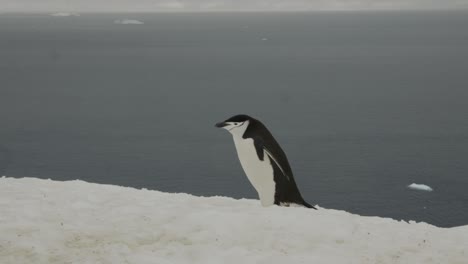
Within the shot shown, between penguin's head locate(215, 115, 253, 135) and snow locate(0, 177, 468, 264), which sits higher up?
penguin's head locate(215, 115, 253, 135)

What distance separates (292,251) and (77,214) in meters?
4.33

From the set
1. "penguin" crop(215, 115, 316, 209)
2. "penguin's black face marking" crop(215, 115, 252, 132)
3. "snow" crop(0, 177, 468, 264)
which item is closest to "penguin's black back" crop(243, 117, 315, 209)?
"penguin" crop(215, 115, 316, 209)

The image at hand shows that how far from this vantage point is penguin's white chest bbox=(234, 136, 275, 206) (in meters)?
12.6

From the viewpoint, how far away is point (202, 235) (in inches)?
392

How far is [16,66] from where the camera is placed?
183125 mm

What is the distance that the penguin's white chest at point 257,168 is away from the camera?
12.6 meters

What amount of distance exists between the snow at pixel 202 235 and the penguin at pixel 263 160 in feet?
2.83

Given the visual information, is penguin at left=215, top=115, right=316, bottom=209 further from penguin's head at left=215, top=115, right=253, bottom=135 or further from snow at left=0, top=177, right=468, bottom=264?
snow at left=0, top=177, right=468, bottom=264

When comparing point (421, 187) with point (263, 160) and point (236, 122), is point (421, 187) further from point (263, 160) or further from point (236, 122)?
point (236, 122)

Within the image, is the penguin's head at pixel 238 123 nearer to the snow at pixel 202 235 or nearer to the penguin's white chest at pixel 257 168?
the penguin's white chest at pixel 257 168

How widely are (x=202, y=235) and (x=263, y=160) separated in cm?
314

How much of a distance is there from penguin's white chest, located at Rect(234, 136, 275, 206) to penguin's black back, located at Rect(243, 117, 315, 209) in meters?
0.09

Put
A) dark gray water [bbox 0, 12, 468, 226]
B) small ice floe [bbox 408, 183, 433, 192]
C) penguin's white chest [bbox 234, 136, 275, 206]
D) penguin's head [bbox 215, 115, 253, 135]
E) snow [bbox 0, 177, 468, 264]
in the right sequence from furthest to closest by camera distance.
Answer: dark gray water [bbox 0, 12, 468, 226] → small ice floe [bbox 408, 183, 433, 192] → penguin's white chest [bbox 234, 136, 275, 206] → penguin's head [bbox 215, 115, 253, 135] → snow [bbox 0, 177, 468, 264]

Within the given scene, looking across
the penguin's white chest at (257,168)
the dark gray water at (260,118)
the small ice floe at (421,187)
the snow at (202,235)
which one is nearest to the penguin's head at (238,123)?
the penguin's white chest at (257,168)
